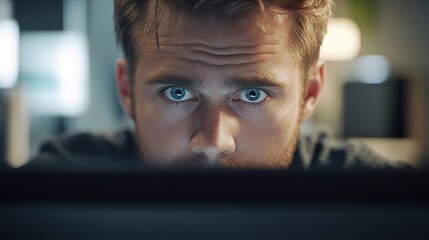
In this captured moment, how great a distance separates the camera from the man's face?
26.3 inches

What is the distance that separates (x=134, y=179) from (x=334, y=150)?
322mm

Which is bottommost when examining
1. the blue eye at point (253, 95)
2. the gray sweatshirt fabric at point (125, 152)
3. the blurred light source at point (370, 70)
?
the gray sweatshirt fabric at point (125, 152)

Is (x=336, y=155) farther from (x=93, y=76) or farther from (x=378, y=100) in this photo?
(x=378, y=100)

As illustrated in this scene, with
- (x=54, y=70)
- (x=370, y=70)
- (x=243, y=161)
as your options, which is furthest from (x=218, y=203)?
(x=370, y=70)

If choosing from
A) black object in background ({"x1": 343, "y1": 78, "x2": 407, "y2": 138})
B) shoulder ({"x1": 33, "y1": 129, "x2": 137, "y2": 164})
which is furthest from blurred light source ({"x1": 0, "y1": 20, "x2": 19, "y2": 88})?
black object in background ({"x1": 343, "y1": 78, "x2": 407, "y2": 138})

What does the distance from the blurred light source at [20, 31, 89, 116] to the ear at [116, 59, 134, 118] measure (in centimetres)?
53

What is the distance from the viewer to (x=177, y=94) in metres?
0.69

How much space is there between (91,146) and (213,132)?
0.21 metres

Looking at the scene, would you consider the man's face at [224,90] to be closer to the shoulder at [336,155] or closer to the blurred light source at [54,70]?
the shoulder at [336,155]

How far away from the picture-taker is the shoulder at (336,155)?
0.71 metres

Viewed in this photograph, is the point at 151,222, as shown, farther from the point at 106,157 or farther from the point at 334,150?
the point at 334,150

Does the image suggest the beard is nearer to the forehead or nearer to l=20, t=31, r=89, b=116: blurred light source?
the forehead

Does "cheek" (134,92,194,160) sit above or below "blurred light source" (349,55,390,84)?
below

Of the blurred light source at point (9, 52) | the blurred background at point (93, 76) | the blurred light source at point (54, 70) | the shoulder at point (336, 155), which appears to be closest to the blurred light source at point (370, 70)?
the blurred background at point (93, 76)
